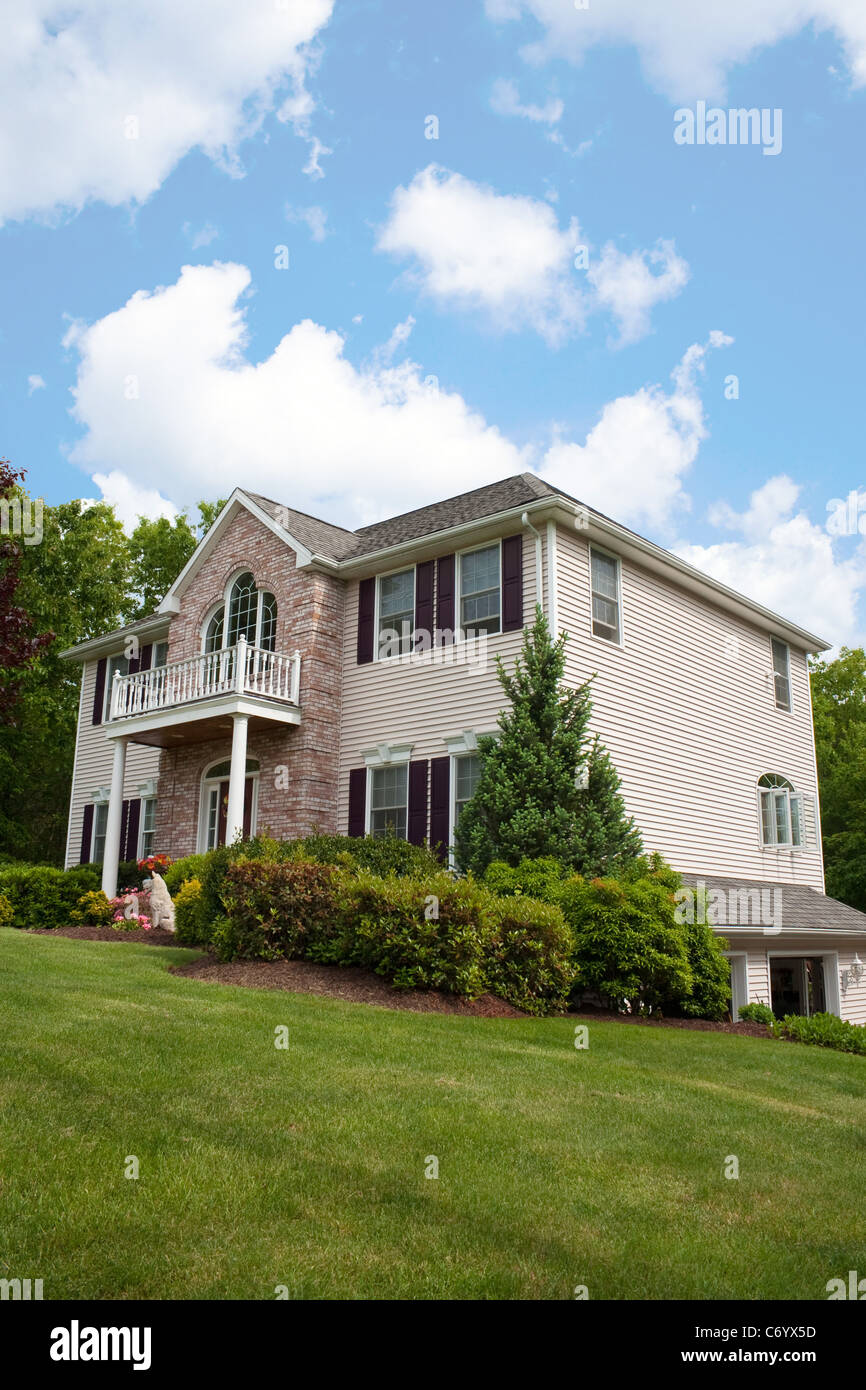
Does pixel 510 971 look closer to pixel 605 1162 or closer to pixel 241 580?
pixel 605 1162

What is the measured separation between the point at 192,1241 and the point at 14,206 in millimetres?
15563

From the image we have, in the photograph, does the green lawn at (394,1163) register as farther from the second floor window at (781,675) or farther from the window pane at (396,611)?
the second floor window at (781,675)

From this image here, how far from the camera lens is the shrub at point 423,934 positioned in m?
9.95

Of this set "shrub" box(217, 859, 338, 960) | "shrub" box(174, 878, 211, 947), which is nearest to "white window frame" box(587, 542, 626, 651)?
"shrub" box(217, 859, 338, 960)

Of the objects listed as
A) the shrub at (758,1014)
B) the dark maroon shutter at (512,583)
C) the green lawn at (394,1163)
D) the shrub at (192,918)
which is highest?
the dark maroon shutter at (512,583)

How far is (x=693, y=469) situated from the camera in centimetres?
1756

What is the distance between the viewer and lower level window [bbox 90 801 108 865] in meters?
23.2

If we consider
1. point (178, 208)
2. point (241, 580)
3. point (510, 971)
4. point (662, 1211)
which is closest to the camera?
point (662, 1211)

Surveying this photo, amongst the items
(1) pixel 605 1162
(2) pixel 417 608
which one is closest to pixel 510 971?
(1) pixel 605 1162

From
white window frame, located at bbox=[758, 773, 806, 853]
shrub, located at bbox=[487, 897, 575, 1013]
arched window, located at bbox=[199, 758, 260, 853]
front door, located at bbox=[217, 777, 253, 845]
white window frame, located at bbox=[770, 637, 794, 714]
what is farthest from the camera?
white window frame, located at bbox=[770, 637, 794, 714]

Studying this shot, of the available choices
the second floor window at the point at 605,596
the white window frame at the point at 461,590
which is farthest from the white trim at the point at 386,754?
the second floor window at the point at 605,596

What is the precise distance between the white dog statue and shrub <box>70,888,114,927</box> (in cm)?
187

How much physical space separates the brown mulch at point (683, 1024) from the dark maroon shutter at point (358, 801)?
662 centimetres

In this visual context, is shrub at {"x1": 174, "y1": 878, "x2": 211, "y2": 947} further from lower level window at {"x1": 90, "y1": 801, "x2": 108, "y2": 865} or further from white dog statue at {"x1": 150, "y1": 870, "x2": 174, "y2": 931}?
lower level window at {"x1": 90, "y1": 801, "x2": 108, "y2": 865}
